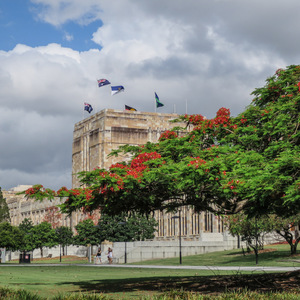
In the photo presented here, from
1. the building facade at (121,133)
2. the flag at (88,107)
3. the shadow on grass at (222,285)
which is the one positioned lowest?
the shadow on grass at (222,285)

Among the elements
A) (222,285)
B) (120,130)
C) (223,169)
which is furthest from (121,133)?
(223,169)

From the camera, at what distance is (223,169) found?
1606 cm

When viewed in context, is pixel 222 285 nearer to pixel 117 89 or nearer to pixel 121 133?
pixel 117 89

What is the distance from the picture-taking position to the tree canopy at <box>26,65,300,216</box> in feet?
50.2

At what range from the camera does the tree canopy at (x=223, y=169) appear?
15.3 metres

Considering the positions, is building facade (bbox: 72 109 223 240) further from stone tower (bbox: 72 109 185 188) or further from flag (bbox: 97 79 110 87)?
flag (bbox: 97 79 110 87)

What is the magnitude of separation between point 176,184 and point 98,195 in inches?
126

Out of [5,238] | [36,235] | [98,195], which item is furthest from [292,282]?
[36,235]

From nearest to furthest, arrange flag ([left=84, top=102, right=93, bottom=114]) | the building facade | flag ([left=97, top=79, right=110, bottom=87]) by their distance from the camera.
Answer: flag ([left=97, top=79, right=110, bottom=87])
the building facade
flag ([left=84, top=102, right=93, bottom=114])

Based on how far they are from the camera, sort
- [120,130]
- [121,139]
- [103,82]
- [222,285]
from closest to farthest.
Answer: [222,285]
[103,82]
[120,130]
[121,139]

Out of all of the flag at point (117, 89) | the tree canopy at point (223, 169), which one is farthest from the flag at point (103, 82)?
the tree canopy at point (223, 169)

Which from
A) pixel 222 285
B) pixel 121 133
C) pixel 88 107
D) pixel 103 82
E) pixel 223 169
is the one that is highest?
pixel 103 82

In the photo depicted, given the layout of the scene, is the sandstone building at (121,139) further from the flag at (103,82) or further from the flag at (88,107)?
the flag at (103,82)

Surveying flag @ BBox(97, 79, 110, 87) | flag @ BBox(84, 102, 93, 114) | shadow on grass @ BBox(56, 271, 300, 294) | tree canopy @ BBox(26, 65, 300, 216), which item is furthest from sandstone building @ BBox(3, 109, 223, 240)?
tree canopy @ BBox(26, 65, 300, 216)
